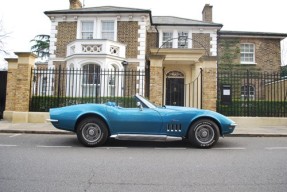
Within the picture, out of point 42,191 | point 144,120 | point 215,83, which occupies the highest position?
point 215,83

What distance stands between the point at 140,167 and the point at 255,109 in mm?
9497

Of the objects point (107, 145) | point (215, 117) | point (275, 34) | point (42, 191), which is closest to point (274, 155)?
point (215, 117)

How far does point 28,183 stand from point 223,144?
5437 millimetres

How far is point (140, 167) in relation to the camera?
16.8 ft

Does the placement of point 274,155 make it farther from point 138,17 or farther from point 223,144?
point 138,17

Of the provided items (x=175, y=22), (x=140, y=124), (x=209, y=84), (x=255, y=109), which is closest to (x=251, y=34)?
(x=175, y=22)

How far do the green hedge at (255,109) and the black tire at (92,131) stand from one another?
7416 mm

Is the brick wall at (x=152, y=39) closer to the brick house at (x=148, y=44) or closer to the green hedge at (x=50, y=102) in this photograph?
the brick house at (x=148, y=44)

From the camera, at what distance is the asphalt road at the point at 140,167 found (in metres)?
4.04

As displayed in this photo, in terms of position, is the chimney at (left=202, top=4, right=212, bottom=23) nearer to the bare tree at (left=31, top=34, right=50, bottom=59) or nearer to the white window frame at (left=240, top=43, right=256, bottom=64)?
the white window frame at (left=240, top=43, right=256, bottom=64)

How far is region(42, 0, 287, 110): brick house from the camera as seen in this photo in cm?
1814

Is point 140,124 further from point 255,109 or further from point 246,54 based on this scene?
point 246,54

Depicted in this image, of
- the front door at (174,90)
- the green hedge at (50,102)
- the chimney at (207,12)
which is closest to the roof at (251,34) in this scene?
the chimney at (207,12)

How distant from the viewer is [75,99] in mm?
13305
